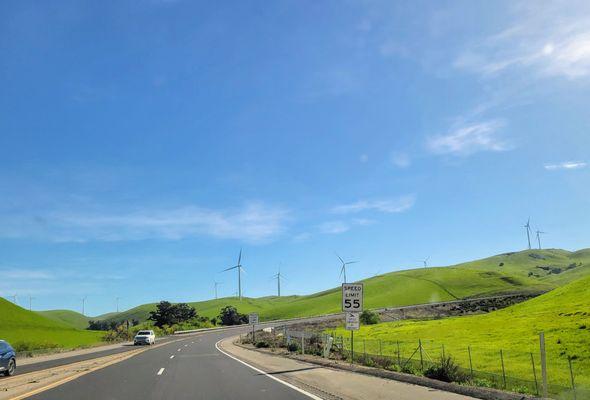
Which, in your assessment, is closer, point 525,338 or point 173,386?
point 173,386

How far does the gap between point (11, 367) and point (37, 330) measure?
73.4 meters

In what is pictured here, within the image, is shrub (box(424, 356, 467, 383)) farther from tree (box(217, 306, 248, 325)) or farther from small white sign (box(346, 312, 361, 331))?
tree (box(217, 306, 248, 325))

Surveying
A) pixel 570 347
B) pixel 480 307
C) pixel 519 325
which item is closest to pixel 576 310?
pixel 519 325

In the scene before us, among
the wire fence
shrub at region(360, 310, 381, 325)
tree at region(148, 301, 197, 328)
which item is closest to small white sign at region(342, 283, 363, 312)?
the wire fence

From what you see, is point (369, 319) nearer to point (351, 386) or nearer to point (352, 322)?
point (352, 322)

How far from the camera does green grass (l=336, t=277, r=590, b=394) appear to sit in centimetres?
3875

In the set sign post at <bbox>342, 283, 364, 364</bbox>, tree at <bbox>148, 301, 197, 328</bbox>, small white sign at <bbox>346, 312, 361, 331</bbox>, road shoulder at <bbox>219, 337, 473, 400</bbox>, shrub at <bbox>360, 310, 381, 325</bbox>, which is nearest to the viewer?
road shoulder at <bbox>219, 337, 473, 400</bbox>

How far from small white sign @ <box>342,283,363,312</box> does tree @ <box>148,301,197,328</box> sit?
12341cm

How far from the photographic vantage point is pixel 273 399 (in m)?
13.9

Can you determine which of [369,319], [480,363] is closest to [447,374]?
[480,363]

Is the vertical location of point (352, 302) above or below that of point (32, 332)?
above

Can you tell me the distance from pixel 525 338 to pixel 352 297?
131ft

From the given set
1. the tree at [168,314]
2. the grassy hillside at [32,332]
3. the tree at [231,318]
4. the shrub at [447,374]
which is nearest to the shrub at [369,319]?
the tree at [168,314]

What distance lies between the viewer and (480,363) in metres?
40.7
